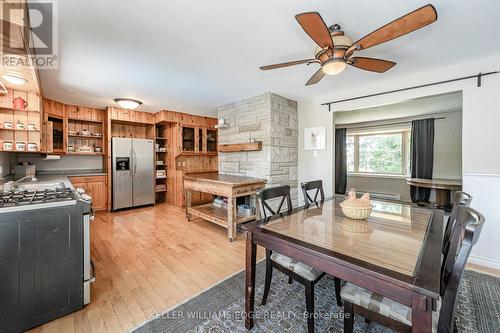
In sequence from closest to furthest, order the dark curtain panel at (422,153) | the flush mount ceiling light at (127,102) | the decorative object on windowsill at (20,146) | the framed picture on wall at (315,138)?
the decorative object on windowsill at (20,146) < the framed picture on wall at (315,138) < the flush mount ceiling light at (127,102) < the dark curtain panel at (422,153)

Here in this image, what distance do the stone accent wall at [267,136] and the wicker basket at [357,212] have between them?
80.2 inches

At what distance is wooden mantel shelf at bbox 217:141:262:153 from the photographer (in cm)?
365

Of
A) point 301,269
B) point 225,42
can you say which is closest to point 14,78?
point 225,42

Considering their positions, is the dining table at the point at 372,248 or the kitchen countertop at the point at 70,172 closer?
the dining table at the point at 372,248

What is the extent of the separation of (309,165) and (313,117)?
35.5 inches

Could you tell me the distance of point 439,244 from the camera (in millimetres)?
1195

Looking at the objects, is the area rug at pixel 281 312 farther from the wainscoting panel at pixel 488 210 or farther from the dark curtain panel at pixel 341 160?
the dark curtain panel at pixel 341 160

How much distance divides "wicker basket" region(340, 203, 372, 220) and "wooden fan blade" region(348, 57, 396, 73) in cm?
125

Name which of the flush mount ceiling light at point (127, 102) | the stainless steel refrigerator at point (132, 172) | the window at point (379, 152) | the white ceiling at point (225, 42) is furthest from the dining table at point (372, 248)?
the window at point (379, 152)

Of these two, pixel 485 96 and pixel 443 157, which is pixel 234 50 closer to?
pixel 485 96

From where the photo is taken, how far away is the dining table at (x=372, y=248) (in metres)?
0.85

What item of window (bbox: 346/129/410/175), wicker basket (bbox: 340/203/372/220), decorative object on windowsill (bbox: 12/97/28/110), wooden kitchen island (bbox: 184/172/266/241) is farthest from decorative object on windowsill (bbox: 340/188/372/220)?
window (bbox: 346/129/410/175)

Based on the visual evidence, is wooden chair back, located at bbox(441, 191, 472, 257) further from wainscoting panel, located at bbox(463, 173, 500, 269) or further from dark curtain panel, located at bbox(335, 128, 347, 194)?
dark curtain panel, located at bbox(335, 128, 347, 194)

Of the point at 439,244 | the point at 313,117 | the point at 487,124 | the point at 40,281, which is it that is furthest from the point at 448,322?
the point at 313,117
